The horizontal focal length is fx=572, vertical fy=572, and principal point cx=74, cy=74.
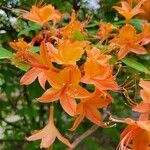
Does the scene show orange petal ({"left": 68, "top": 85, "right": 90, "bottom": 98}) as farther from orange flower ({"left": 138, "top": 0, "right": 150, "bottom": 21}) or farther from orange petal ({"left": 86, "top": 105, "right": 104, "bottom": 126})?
orange flower ({"left": 138, "top": 0, "right": 150, "bottom": 21})

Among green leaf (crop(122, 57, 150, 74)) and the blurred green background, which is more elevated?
green leaf (crop(122, 57, 150, 74))

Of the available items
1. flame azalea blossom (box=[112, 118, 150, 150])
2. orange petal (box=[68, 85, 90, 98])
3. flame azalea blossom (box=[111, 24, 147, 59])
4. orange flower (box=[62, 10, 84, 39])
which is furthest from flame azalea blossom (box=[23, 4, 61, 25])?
Result: flame azalea blossom (box=[112, 118, 150, 150])

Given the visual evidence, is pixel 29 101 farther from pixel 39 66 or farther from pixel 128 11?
pixel 39 66

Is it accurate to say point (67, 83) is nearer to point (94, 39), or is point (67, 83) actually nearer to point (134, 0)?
point (94, 39)

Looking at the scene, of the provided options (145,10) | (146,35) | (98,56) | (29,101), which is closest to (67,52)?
(98,56)

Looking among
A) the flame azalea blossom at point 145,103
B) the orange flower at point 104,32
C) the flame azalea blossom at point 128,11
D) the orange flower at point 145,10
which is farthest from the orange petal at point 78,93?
the orange flower at point 145,10

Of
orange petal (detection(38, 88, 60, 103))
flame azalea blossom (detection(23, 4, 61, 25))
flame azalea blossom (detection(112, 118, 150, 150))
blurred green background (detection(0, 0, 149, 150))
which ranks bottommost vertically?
blurred green background (detection(0, 0, 149, 150))

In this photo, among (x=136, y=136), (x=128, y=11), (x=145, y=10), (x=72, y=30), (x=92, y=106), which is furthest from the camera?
(x=145, y=10)
